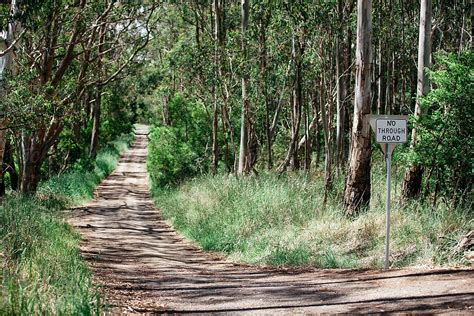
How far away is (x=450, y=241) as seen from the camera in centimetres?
1104

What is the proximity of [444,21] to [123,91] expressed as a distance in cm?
2770

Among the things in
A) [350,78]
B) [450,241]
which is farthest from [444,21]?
[450,241]

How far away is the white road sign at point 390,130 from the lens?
10648 mm

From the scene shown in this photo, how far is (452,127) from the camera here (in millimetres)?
13922

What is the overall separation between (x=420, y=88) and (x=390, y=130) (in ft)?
17.3

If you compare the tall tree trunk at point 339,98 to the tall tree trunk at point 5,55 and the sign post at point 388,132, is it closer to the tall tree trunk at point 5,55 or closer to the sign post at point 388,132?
the sign post at point 388,132

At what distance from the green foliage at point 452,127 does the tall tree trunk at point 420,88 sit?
1.65 ft

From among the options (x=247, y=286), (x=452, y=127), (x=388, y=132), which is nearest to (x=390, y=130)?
(x=388, y=132)

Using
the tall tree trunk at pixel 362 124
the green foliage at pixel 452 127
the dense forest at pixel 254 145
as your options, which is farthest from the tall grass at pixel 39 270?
the green foliage at pixel 452 127

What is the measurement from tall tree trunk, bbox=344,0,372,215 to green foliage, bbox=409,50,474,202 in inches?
40.7

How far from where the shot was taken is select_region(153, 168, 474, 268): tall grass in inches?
454

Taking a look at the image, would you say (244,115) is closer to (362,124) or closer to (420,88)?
(420,88)

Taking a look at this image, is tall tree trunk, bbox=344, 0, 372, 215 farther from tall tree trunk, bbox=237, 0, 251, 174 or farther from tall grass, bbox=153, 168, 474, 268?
tall tree trunk, bbox=237, 0, 251, 174

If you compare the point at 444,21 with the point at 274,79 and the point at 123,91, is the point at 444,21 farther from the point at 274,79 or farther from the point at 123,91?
the point at 123,91
